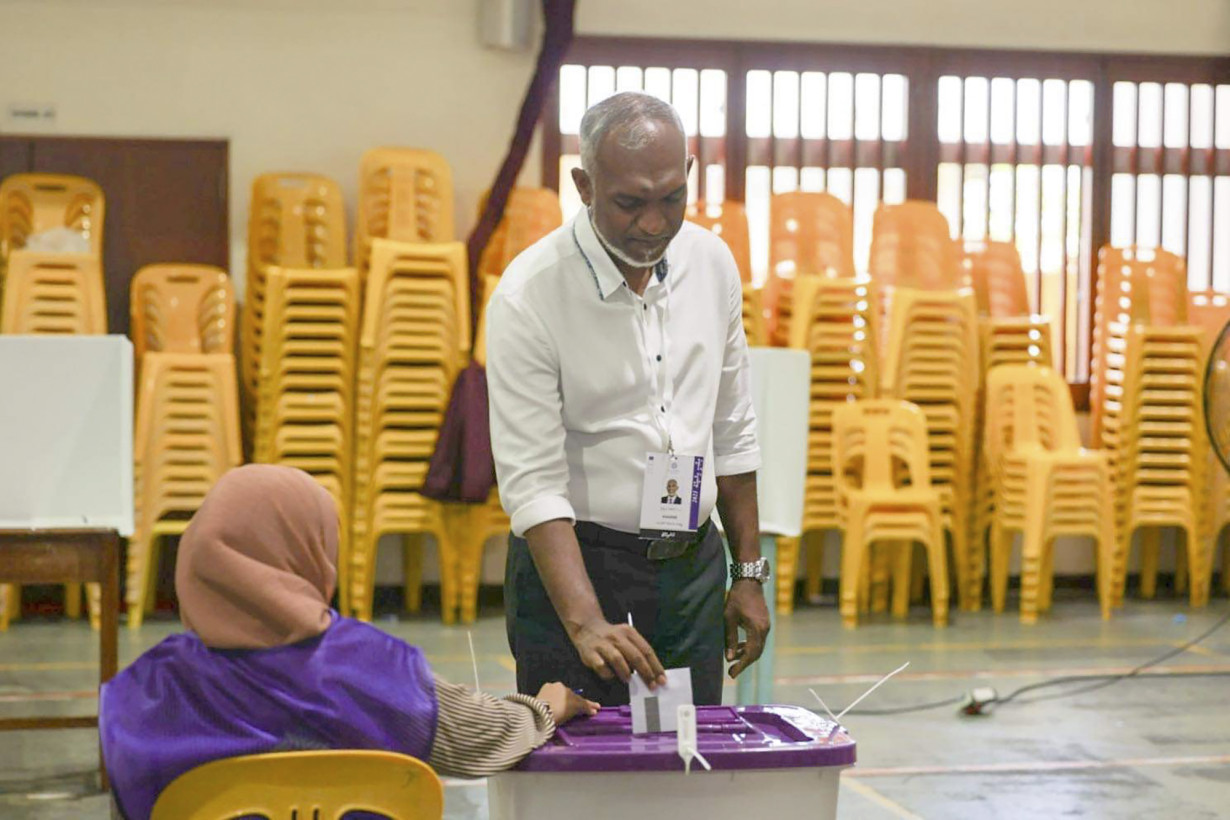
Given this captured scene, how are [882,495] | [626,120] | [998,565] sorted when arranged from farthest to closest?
[998,565] < [882,495] < [626,120]

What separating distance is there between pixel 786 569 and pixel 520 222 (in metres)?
2.18

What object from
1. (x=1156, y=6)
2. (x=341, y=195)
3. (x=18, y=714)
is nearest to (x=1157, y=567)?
(x=1156, y=6)

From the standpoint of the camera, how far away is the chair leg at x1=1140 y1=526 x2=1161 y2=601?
8.48 metres

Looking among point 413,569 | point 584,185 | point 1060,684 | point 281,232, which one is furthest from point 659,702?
point 281,232

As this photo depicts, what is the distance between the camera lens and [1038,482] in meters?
7.71

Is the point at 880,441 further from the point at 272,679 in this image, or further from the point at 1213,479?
the point at 272,679

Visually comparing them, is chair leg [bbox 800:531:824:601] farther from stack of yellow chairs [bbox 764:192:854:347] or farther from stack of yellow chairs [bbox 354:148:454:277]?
stack of yellow chairs [bbox 354:148:454:277]

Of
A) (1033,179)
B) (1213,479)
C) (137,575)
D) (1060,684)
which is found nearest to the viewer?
(1060,684)

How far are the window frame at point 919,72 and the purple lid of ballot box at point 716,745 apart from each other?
6.36 metres

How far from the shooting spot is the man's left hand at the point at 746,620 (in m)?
2.55

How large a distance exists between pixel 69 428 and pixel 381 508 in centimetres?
320

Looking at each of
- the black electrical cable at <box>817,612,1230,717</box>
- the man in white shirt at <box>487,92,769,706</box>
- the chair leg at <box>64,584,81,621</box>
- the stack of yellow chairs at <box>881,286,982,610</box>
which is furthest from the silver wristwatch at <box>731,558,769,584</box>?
the chair leg at <box>64,584,81,621</box>

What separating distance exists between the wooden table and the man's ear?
249 cm

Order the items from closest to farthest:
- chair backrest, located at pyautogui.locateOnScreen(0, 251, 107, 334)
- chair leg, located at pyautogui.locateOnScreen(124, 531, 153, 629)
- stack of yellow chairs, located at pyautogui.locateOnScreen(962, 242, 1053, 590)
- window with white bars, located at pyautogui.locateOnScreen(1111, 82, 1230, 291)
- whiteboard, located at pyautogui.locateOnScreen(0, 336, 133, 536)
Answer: whiteboard, located at pyautogui.locateOnScreen(0, 336, 133, 536) < chair leg, located at pyautogui.locateOnScreen(124, 531, 153, 629) < chair backrest, located at pyautogui.locateOnScreen(0, 251, 107, 334) < stack of yellow chairs, located at pyautogui.locateOnScreen(962, 242, 1053, 590) < window with white bars, located at pyautogui.locateOnScreen(1111, 82, 1230, 291)
